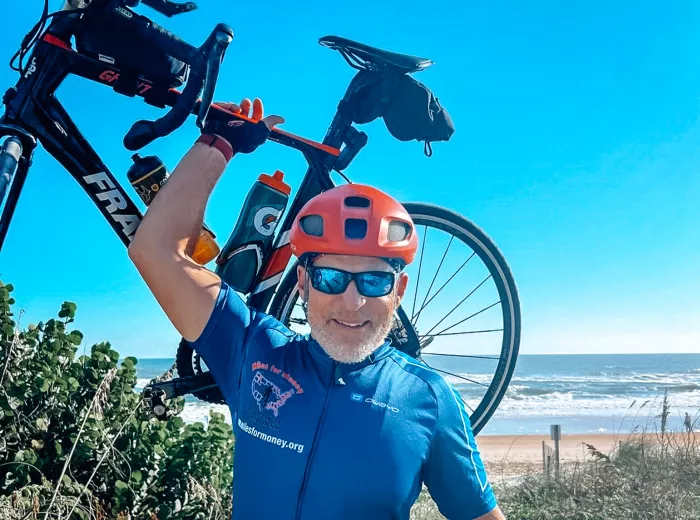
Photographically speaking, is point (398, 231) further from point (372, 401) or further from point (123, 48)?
point (123, 48)

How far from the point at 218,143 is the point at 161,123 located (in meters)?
0.42

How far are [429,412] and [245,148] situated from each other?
104cm

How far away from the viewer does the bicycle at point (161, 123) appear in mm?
2027

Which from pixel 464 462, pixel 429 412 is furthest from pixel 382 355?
pixel 464 462

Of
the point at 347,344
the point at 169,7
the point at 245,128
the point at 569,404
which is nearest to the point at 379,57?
the point at 169,7

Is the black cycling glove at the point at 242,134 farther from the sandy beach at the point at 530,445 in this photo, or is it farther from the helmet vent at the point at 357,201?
the sandy beach at the point at 530,445

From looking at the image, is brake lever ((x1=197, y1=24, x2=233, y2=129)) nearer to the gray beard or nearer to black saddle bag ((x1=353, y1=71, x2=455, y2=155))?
the gray beard

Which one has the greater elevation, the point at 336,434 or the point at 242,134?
the point at 242,134

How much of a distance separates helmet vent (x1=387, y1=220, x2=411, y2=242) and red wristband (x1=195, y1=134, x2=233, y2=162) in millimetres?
541

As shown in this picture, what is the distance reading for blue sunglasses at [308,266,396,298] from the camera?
1583mm

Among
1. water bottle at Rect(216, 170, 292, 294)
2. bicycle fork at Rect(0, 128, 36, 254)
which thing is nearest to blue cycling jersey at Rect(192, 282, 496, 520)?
water bottle at Rect(216, 170, 292, 294)

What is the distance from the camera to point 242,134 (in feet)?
6.07

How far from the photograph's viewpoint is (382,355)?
1628mm

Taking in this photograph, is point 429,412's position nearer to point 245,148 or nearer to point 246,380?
point 246,380
